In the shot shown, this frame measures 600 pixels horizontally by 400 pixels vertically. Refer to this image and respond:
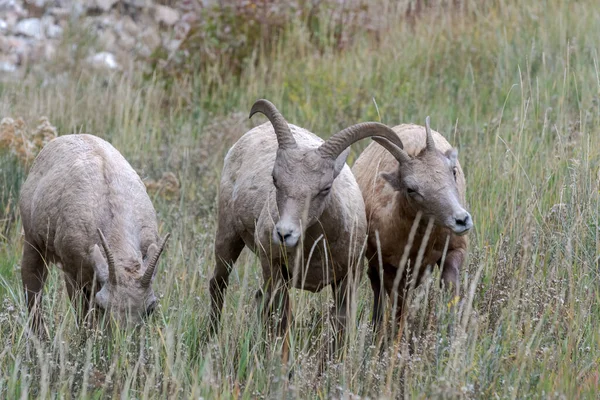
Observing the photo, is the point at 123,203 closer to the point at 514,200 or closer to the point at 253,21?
the point at 514,200

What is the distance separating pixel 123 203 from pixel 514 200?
267 cm

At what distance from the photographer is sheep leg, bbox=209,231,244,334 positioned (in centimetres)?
710

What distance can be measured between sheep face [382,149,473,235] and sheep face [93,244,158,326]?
5.43 feet

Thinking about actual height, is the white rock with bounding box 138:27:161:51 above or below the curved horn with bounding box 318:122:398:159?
below

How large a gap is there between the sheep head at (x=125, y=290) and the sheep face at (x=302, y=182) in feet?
2.45

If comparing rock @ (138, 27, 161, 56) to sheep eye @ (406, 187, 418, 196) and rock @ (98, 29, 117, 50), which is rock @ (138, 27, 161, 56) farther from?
sheep eye @ (406, 187, 418, 196)

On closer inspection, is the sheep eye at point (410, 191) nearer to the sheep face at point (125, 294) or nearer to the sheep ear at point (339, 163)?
the sheep ear at point (339, 163)

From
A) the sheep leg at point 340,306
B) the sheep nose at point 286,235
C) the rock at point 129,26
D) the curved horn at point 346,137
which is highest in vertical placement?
the curved horn at point 346,137

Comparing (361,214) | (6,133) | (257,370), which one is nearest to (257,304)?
(361,214)

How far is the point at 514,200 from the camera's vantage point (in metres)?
6.87

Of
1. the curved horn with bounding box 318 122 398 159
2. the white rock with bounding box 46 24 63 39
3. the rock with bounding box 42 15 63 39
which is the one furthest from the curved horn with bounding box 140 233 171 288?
the white rock with bounding box 46 24 63 39

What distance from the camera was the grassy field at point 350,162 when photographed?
4.79 meters

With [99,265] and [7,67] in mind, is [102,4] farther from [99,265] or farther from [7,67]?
[99,265]

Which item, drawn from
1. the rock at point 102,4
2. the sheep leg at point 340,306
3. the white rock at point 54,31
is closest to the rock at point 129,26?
the rock at point 102,4
